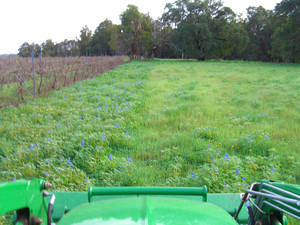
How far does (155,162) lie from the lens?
147 inches

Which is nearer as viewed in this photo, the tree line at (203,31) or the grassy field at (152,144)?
the grassy field at (152,144)

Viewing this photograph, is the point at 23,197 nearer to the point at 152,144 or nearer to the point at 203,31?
the point at 152,144

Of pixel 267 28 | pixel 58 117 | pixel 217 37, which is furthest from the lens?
pixel 267 28

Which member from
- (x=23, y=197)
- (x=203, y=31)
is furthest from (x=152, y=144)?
(x=203, y=31)

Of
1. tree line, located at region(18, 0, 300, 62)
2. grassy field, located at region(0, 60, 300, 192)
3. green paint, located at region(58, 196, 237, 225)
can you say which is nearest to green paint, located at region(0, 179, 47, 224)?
green paint, located at region(58, 196, 237, 225)

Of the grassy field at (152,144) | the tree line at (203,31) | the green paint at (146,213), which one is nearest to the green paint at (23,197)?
the green paint at (146,213)

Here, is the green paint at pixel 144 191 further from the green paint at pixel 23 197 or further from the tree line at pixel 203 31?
the tree line at pixel 203 31

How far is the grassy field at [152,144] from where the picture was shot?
3.20 meters

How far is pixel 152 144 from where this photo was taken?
14.5ft

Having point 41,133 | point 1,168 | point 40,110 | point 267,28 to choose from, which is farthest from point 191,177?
point 267,28

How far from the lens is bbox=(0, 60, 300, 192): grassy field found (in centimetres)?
320

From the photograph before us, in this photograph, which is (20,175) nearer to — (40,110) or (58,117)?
(58,117)

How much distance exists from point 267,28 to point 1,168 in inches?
2264

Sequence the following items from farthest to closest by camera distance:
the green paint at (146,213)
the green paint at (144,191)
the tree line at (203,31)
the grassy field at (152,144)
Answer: the tree line at (203,31) → the grassy field at (152,144) → the green paint at (144,191) → the green paint at (146,213)
